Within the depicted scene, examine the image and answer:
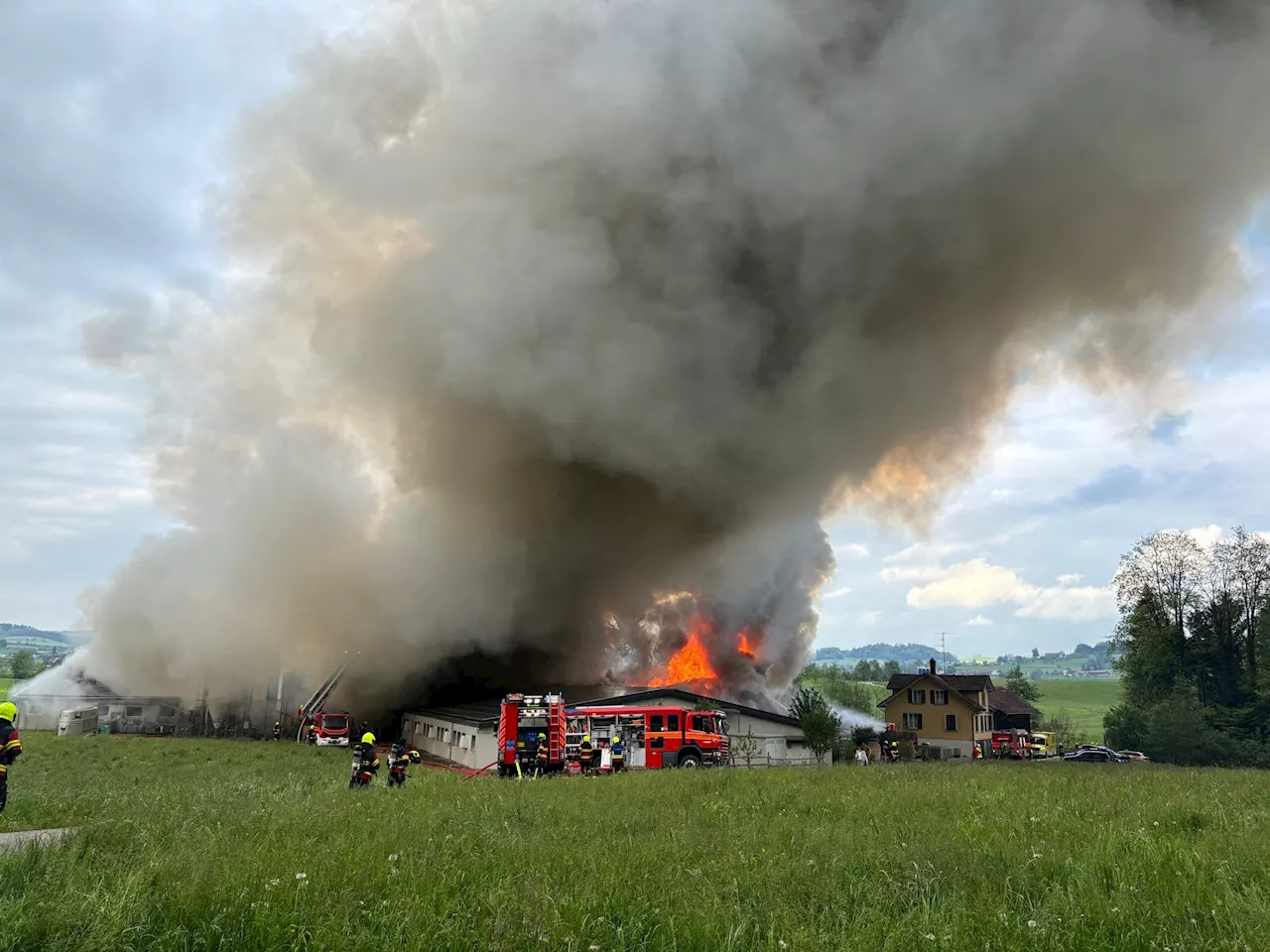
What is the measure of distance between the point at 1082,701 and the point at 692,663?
403 ft

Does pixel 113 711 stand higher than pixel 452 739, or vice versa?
pixel 452 739

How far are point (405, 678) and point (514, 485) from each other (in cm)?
1414

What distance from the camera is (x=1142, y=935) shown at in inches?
213

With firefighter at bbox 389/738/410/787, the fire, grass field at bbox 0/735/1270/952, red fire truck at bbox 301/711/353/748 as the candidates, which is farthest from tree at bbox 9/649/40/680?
Result: grass field at bbox 0/735/1270/952

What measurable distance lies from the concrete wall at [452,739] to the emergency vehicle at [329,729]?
3.86 meters

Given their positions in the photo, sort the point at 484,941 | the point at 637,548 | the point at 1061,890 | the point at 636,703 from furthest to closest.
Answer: the point at 637,548, the point at 636,703, the point at 1061,890, the point at 484,941

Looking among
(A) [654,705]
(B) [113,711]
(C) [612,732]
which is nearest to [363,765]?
(C) [612,732]

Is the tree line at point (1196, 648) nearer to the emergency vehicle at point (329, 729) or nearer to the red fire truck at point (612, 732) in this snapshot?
the red fire truck at point (612, 732)

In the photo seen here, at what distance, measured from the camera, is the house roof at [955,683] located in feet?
188

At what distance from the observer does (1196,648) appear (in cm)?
5356

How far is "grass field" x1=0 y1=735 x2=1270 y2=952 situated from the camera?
17.4ft

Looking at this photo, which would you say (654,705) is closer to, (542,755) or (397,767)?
(542,755)

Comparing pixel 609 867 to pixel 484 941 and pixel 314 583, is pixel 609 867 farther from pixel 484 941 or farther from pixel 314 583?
pixel 314 583

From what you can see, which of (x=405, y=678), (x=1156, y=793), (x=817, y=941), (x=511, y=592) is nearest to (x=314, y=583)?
(x=405, y=678)
